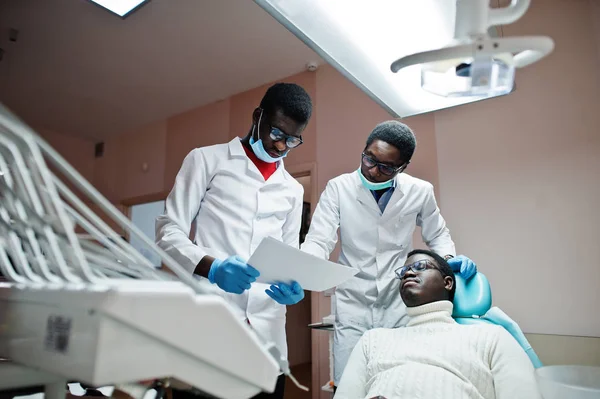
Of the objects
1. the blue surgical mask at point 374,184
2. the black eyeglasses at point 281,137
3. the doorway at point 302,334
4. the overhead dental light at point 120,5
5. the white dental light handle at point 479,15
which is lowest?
the doorway at point 302,334

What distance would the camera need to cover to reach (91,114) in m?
4.42

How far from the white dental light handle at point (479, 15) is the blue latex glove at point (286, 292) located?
32.7 inches

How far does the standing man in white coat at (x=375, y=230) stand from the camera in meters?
1.78

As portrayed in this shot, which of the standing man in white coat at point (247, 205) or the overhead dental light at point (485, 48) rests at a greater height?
the overhead dental light at point (485, 48)

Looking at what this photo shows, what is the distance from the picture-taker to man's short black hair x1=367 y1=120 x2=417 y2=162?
1.81 metres

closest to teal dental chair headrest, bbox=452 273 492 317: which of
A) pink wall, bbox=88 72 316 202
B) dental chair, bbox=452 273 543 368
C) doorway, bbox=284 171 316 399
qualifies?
dental chair, bbox=452 273 543 368

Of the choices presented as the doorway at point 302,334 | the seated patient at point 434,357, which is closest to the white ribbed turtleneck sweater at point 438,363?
the seated patient at point 434,357

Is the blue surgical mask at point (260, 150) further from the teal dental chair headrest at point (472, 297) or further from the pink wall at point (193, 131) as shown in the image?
the pink wall at point (193, 131)

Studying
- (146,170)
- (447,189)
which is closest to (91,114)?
(146,170)

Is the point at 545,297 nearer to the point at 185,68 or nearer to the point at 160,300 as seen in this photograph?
the point at 160,300

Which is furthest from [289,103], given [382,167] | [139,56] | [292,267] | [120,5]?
[139,56]

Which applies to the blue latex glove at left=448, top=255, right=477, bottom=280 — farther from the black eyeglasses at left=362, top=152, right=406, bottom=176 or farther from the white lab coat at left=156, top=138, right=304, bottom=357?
the white lab coat at left=156, top=138, right=304, bottom=357

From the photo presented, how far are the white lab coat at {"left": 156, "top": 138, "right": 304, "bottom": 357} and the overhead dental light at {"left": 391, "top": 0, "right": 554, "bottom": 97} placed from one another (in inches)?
31.5

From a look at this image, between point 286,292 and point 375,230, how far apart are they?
68cm
